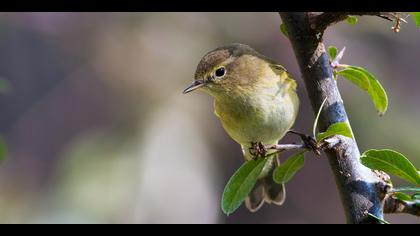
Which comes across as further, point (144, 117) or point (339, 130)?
point (144, 117)

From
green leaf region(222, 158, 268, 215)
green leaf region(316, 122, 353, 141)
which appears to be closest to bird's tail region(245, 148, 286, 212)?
green leaf region(222, 158, 268, 215)

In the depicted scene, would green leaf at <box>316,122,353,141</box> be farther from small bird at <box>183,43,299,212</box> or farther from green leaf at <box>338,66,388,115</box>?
small bird at <box>183,43,299,212</box>

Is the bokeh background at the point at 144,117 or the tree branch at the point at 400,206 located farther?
the bokeh background at the point at 144,117

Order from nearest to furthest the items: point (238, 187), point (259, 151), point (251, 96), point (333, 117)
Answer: point (333, 117) < point (238, 187) < point (259, 151) < point (251, 96)

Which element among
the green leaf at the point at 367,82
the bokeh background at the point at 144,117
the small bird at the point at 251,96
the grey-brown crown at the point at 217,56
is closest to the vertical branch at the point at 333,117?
the green leaf at the point at 367,82

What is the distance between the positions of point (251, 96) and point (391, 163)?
137 centimetres

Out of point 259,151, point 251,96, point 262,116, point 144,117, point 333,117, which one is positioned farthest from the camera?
point 144,117

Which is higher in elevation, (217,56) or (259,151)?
(217,56)

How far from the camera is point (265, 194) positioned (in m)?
3.16

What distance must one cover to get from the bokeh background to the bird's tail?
7.32ft

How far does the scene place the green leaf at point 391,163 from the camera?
1.58 m

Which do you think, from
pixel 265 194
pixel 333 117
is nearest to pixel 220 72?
pixel 265 194

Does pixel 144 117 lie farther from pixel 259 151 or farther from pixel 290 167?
pixel 290 167

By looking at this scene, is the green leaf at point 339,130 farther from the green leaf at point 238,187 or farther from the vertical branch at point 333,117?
the green leaf at point 238,187
